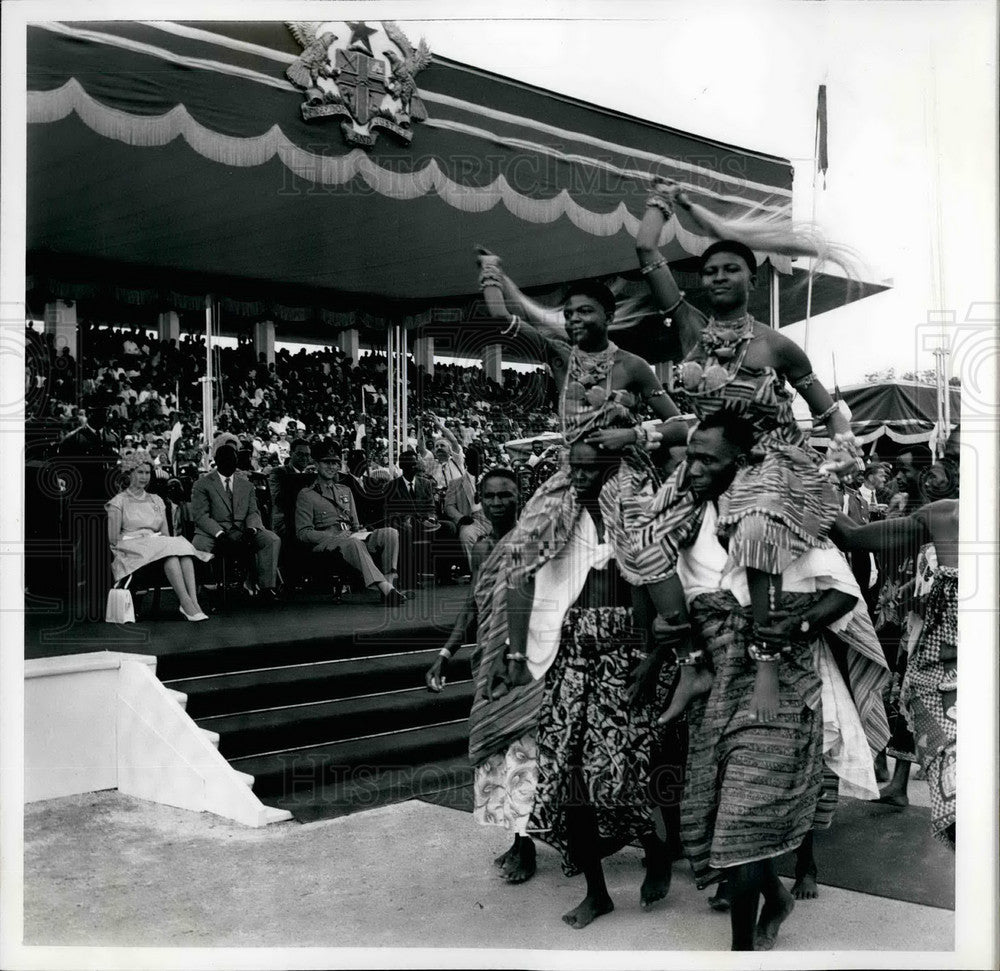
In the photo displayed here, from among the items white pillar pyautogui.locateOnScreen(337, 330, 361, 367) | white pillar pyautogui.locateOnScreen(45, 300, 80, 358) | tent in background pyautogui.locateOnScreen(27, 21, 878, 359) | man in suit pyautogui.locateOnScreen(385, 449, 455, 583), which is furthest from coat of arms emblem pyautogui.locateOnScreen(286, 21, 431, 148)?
man in suit pyautogui.locateOnScreen(385, 449, 455, 583)

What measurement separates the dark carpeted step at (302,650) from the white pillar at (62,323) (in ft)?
4.80

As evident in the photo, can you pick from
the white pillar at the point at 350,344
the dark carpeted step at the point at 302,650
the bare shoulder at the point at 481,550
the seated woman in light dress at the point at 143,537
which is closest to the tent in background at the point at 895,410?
the bare shoulder at the point at 481,550

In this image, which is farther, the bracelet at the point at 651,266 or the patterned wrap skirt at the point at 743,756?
the bracelet at the point at 651,266

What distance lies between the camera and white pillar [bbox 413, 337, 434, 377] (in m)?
4.87

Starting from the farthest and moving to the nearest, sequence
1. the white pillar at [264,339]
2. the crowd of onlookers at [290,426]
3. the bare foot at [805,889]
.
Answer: the white pillar at [264,339], the crowd of onlookers at [290,426], the bare foot at [805,889]

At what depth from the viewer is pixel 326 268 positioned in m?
5.22

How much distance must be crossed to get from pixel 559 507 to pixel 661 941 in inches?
64.7

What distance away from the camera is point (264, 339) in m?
5.55

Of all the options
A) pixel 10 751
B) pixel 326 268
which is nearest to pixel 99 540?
pixel 10 751

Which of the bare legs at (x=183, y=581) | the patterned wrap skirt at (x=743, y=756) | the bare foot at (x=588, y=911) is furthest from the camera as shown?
the bare legs at (x=183, y=581)

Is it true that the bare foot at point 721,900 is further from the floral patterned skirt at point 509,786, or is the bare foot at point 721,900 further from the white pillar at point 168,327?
the white pillar at point 168,327

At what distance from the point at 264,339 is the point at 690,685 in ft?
10.1

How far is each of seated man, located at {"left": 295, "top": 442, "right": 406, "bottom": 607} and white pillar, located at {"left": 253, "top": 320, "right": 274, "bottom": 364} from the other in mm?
598

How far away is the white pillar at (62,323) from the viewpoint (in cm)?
449
